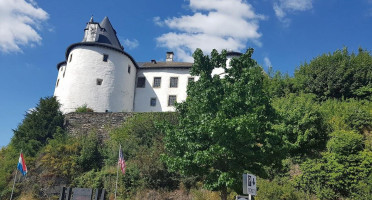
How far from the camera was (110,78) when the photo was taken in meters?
36.4

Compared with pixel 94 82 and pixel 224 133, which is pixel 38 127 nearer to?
pixel 94 82

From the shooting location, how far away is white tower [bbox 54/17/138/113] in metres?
35.1

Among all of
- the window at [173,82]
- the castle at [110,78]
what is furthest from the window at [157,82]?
the window at [173,82]

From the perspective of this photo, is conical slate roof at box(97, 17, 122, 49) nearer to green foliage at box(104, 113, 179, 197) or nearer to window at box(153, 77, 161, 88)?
window at box(153, 77, 161, 88)

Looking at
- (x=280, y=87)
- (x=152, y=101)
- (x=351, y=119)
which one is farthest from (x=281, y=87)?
(x=152, y=101)

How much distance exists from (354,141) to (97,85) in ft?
83.3

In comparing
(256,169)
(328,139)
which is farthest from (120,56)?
(256,169)

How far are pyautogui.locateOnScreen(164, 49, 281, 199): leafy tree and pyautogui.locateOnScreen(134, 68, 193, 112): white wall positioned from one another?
24.0 metres

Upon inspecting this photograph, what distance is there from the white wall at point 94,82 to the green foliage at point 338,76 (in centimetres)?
1791

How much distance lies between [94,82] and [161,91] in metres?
7.60

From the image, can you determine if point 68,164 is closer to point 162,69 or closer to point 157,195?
point 157,195

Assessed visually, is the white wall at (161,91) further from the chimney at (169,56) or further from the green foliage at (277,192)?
the green foliage at (277,192)

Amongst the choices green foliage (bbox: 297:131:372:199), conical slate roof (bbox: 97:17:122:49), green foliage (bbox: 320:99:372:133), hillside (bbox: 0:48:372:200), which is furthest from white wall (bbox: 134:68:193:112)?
green foliage (bbox: 297:131:372:199)

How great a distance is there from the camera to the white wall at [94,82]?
3494cm
